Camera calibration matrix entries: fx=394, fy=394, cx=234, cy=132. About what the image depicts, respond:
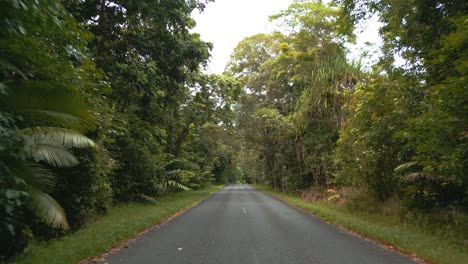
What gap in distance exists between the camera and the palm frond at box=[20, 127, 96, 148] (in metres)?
7.53

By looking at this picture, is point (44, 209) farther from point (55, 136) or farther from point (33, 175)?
point (55, 136)

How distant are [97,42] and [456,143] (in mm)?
11631

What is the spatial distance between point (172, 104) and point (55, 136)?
10422 mm

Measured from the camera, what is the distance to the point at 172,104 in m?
18.1

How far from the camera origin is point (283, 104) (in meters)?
35.8

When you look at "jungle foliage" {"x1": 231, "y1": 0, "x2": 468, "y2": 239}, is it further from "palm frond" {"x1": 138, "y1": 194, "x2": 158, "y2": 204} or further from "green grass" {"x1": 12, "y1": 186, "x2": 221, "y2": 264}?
"palm frond" {"x1": 138, "y1": 194, "x2": 158, "y2": 204}

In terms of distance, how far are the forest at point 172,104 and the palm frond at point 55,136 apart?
0.07 feet

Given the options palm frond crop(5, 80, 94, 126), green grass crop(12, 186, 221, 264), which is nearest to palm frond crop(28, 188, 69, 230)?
green grass crop(12, 186, 221, 264)

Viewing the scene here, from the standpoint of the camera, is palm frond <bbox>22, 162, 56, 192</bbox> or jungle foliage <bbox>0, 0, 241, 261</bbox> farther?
palm frond <bbox>22, 162, 56, 192</bbox>

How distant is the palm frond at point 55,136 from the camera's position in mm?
7527

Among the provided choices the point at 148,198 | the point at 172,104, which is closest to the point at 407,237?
the point at 172,104

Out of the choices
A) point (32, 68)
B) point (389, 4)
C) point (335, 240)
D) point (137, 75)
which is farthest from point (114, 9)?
point (335, 240)

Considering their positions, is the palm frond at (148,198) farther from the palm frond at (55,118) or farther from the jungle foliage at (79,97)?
the palm frond at (55,118)

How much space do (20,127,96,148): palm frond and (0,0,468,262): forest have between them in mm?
22
